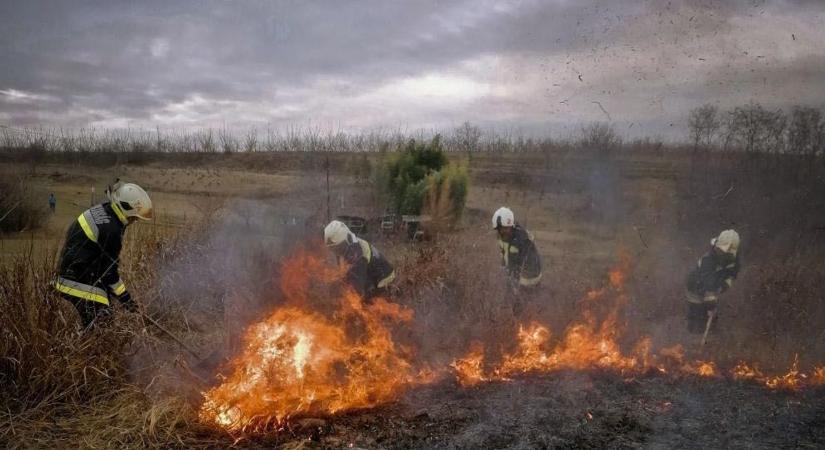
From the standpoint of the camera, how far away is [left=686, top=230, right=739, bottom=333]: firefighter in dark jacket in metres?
8.06

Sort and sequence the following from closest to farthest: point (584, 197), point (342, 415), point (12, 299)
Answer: point (12, 299)
point (342, 415)
point (584, 197)

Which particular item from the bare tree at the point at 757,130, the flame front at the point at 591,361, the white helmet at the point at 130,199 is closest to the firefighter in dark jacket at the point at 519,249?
the flame front at the point at 591,361

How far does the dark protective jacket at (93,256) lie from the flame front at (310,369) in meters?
1.70

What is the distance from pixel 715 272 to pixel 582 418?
427 centimetres

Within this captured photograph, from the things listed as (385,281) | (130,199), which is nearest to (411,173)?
(385,281)

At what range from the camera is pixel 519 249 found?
8383mm

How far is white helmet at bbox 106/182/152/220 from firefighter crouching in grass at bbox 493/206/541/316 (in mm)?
5085

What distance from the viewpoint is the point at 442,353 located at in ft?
25.0

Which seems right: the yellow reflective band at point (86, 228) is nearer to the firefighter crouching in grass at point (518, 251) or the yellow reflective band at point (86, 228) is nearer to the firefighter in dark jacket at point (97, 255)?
the firefighter in dark jacket at point (97, 255)

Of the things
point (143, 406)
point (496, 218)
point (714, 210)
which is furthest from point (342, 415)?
point (714, 210)

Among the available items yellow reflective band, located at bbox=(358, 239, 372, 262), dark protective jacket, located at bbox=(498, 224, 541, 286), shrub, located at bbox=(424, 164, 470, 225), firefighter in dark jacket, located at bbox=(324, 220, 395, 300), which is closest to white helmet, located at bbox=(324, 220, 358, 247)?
firefighter in dark jacket, located at bbox=(324, 220, 395, 300)

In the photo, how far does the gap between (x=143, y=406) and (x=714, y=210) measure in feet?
47.6

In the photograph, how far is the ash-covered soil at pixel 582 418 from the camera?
5.07 m

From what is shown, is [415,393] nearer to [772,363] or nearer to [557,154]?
[772,363]
